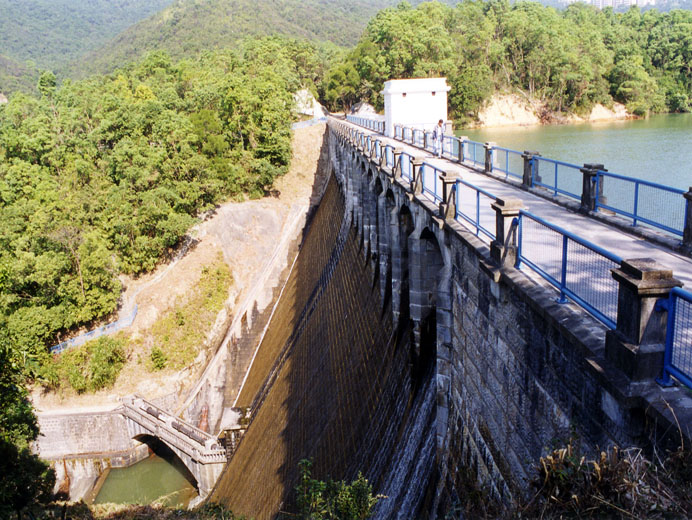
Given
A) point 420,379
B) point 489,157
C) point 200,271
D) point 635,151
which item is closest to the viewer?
point 420,379

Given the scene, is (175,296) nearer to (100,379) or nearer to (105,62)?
(100,379)

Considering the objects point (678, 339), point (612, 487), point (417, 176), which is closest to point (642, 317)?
point (678, 339)

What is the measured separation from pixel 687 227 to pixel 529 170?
Result: 6.26m

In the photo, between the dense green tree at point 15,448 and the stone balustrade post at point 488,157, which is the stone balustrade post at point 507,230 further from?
the stone balustrade post at point 488,157

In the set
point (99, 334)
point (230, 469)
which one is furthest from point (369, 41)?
point (230, 469)

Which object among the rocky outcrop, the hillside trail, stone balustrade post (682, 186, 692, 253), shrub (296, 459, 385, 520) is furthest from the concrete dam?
the rocky outcrop

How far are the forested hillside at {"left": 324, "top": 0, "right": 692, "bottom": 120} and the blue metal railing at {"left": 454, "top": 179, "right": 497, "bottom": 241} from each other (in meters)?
60.4

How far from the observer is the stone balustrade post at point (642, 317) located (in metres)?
4.43

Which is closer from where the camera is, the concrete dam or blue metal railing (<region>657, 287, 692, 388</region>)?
blue metal railing (<region>657, 287, 692, 388</region>)

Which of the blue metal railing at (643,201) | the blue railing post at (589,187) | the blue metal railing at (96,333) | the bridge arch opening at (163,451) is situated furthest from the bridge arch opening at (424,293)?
the blue metal railing at (96,333)

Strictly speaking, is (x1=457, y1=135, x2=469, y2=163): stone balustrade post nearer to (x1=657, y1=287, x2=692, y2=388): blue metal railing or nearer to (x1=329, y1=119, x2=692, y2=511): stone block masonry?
(x1=329, y1=119, x2=692, y2=511): stone block masonry

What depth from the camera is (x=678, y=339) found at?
465 cm

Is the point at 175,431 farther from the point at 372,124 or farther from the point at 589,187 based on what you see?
the point at 372,124

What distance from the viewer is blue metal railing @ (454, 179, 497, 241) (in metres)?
9.33
